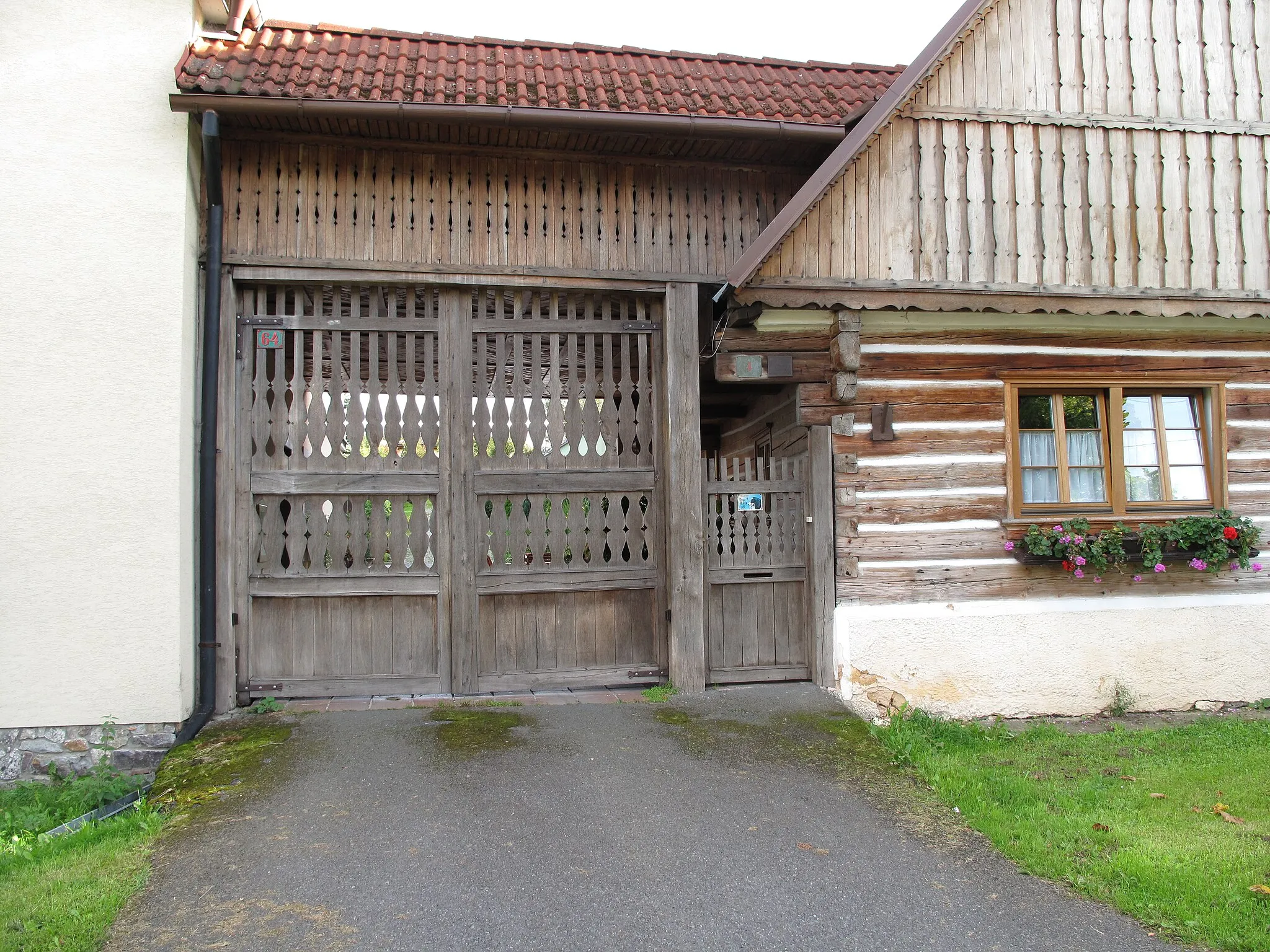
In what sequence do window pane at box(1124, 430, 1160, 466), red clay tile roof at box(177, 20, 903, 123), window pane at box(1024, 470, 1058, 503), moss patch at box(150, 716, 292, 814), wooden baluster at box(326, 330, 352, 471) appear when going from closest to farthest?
moss patch at box(150, 716, 292, 814), red clay tile roof at box(177, 20, 903, 123), wooden baluster at box(326, 330, 352, 471), window pane at box(1024, 470, 1058, 503), window pane at box(1124, 430, 1160, 466)

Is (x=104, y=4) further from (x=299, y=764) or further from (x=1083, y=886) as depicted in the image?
(x=1083, y=886)

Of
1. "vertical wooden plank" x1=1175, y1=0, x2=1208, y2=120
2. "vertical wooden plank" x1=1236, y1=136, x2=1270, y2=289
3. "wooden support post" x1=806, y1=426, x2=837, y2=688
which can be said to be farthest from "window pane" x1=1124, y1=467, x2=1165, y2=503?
"vertical wooden plank" x1=1175, y1=0, x2=1208, y2=120

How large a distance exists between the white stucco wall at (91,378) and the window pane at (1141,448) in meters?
7.14

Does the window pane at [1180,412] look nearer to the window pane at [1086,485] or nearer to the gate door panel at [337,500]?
the window pane at [1086,485]

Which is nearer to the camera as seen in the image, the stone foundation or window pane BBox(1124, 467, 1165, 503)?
the stone foundation

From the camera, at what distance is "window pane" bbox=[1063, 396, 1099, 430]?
6.86 meters

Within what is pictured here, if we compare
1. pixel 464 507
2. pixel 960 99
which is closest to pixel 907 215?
→ pixel 960 99

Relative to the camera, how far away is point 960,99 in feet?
20.8

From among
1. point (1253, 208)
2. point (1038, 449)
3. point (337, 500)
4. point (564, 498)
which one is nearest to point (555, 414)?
point (564, 498)

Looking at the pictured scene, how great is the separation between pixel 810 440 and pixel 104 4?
19.3 feet

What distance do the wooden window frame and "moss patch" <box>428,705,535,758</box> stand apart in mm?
4006

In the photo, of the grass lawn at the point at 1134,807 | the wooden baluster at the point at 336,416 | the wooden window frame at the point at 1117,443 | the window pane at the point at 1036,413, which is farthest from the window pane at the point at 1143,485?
the wooden baluster at the point at 336,416

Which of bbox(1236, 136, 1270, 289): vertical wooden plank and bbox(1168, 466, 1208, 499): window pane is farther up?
bbox(1236, 136, 1270, 289): vertical wooden plank

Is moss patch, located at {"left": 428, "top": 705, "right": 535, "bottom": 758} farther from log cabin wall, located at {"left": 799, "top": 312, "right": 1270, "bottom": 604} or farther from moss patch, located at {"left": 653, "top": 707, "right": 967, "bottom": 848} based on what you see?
log cabin wall, located at {"left": 799, "top": 312, "right": 1270, "bottom": 604}
